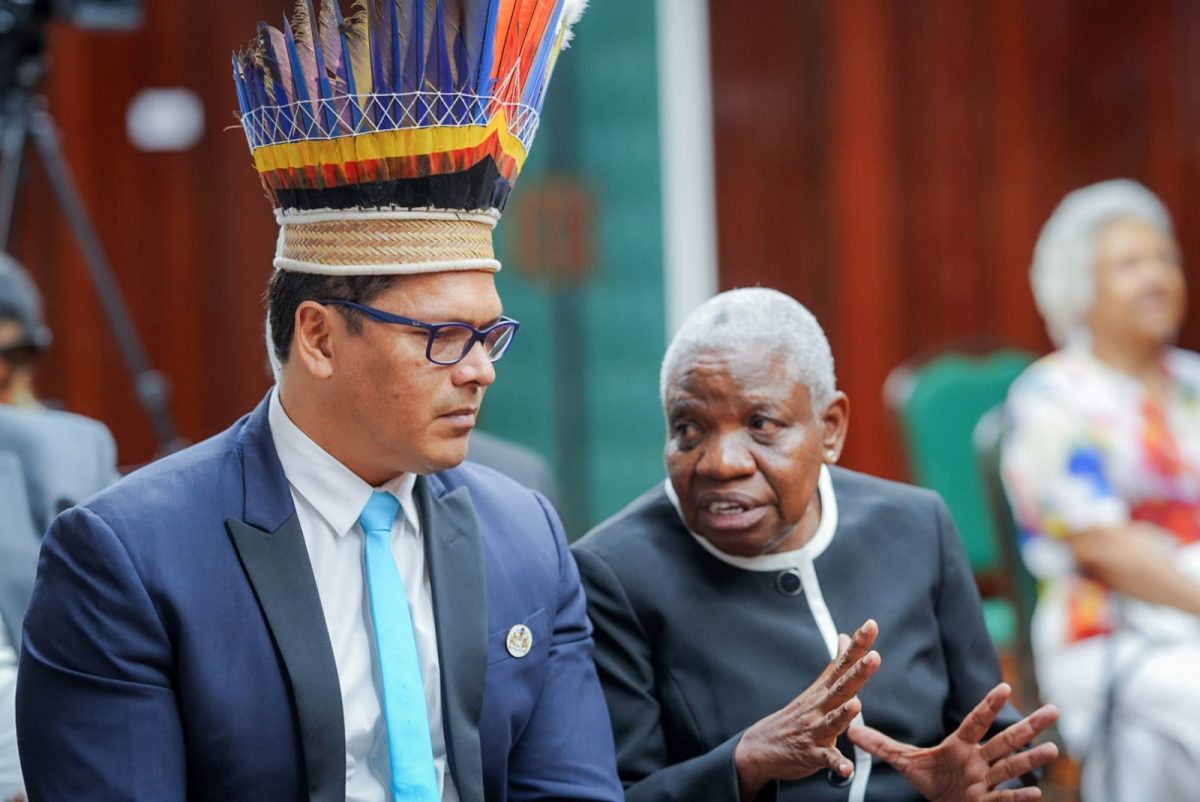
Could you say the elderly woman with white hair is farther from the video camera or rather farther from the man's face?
the video camera

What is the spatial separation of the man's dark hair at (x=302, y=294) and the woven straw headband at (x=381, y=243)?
0.04 ft

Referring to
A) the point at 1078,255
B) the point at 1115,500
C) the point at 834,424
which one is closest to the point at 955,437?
the point at 1078,255

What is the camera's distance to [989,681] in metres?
2.12

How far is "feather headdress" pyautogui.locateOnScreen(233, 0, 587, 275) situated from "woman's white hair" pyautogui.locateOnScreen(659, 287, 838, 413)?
0.40 meters

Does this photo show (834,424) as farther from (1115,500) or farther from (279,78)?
(1115,500)

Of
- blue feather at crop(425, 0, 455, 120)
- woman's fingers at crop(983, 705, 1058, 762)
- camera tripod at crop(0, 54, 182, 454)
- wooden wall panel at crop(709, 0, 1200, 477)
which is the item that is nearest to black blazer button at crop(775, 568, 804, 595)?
woman's fingers at crop(983, 705, 1058, 762)

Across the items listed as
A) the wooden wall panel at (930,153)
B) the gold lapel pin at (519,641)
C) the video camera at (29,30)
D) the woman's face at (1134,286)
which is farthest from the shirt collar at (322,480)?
the wooden wall panel at (930,153)

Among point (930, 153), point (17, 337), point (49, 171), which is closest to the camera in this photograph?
point (17, 337)

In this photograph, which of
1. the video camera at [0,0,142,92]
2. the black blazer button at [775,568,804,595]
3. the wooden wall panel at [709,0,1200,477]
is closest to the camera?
the black blazer button at [775,568,804,595]

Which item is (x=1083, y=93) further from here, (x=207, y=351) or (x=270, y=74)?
(x=270, y=74)

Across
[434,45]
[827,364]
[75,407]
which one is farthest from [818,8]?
[434,45]

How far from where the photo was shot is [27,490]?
2.14 meters

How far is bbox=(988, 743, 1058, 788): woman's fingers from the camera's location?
72.7 inches

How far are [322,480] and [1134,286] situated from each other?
2179mm
